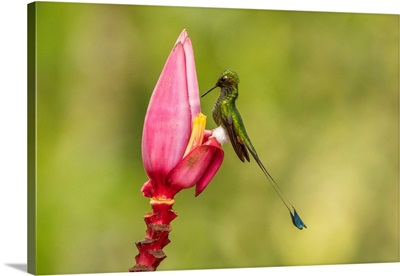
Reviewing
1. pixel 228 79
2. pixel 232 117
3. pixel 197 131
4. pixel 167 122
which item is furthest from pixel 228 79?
pixel 167 122

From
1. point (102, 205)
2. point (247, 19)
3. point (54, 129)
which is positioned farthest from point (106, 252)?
point (247, 19)

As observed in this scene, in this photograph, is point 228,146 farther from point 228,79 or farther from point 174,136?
point 174,136

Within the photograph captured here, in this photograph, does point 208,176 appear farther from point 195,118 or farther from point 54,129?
point 54,129

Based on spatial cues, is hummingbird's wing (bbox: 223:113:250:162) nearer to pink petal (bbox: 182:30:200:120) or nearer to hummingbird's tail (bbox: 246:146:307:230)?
hummingbird's tail (bbox: 246:146:307:230)

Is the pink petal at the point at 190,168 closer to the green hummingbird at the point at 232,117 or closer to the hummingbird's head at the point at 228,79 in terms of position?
the green hummingbird at the point at 232,117

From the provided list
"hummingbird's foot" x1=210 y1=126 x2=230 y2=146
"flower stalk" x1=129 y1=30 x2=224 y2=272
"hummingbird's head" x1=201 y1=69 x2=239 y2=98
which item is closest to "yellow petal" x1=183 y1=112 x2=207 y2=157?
"flower stalk" x1=129 y1=30 x2=224 y2=272
